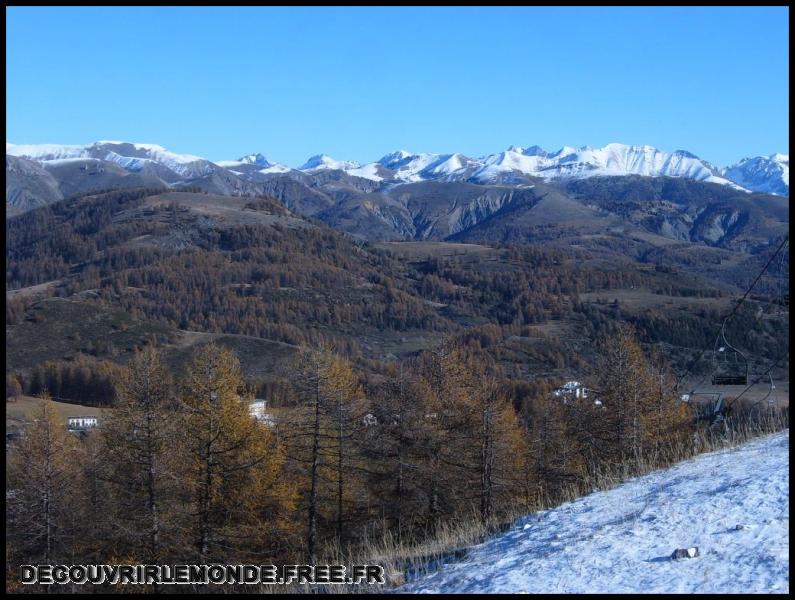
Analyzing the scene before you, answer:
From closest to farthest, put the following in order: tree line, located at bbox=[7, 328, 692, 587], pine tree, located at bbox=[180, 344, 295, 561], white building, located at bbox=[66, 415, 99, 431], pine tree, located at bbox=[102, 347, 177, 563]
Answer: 1. pine tree, located at bbox=[102, 347, 177, 563]
2. tree line, located at bbox=[7, 328, 692, 587]
3. pine tree, located at bbox=[180, 344, 295, 561]
4. white building, located at bbox=[66, 415, 99, 431]

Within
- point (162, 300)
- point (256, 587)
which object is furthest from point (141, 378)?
point (162, 300)

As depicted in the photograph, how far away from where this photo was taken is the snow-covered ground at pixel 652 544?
725cm

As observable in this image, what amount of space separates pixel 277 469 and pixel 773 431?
14642mm

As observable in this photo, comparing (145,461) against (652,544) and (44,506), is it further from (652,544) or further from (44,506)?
(652,544)

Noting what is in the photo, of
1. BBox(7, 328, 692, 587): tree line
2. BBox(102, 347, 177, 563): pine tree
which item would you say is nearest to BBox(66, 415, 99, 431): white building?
BBox(7, 328, 692, 587): tree line

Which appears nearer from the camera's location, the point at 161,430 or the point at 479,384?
the point at 161,430

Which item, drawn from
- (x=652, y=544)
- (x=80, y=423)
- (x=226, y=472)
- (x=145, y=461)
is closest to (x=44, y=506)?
(x=145, y=461)

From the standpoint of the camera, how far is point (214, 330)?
490 ft

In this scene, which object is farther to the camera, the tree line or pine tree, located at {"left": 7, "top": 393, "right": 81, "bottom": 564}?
pine tree, located at {"left": 7, "top": 393, "right": 81, "bottom": 564}

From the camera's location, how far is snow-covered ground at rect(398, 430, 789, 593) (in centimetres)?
725

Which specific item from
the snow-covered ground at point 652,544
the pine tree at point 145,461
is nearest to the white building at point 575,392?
the pine tree at point 145,461

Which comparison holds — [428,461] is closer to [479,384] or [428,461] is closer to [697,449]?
[479,384]

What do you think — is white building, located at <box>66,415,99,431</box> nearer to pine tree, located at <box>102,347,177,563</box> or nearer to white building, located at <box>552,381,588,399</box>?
white building, located at <box>552,381,588,399</box>

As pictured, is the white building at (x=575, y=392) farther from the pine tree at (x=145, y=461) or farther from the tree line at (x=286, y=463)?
the pine tree at (x=145, y=461)
